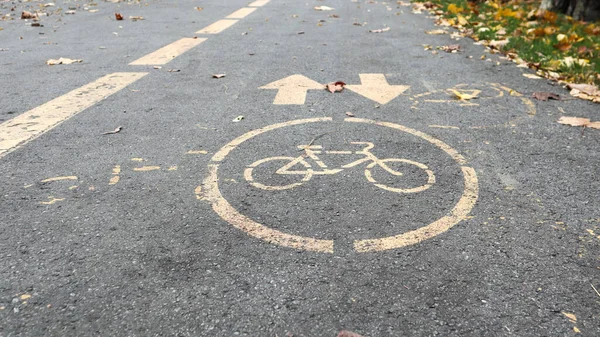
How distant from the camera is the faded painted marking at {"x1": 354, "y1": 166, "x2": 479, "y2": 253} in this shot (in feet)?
6.77

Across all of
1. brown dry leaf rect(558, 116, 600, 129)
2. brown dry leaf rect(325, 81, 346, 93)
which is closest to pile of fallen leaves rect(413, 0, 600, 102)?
brown dry leaf rect(558, 116, 600, 129)

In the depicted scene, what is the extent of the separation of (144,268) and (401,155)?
173 cm

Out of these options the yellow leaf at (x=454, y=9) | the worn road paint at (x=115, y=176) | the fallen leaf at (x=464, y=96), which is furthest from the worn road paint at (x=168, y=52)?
the yellow leaf at (x=454, y=9)

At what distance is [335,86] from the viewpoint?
4406mm

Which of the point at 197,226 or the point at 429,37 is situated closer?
the point at 197,226

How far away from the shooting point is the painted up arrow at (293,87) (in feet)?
13.5

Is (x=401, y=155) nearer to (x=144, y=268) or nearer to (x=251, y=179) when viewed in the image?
(x=251, y=179)

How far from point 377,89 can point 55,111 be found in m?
2.83

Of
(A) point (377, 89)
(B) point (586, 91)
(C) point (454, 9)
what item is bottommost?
(A) point (377, 89)

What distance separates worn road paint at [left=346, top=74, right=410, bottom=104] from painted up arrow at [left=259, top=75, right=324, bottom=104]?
1.29 feet

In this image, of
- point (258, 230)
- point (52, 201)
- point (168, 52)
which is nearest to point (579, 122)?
point (258, 230)

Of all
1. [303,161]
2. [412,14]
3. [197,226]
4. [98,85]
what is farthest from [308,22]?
[197,226]

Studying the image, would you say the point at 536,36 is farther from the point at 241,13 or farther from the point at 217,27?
the point at 241,13

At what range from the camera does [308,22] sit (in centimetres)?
835
